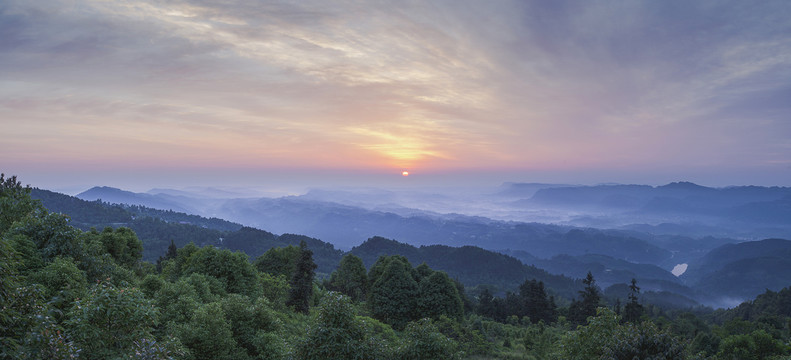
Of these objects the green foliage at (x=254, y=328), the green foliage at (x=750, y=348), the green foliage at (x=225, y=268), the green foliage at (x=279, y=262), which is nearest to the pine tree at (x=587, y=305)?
the green foliage at (x=750, y=348)

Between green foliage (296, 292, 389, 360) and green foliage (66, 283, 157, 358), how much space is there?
580cm

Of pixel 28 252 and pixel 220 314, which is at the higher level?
pixel 28 252

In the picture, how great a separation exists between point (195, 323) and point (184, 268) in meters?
18.9

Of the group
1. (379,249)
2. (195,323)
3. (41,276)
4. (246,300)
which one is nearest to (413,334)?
(195,323)

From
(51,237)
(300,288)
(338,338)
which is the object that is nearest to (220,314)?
(338,338)

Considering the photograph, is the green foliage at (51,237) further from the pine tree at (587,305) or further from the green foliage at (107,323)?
the pine tree at (587,305)

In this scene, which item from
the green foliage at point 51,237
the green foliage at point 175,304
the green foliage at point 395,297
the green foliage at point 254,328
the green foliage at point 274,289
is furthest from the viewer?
the green foliage at point 395,297

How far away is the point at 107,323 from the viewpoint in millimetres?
10039

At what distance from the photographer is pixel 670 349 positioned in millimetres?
12250

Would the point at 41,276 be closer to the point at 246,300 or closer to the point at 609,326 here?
the point at 246,300

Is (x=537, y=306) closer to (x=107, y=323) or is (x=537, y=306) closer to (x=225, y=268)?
(x=225, y=268)

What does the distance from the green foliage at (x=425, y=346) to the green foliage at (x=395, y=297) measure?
89.4 feet

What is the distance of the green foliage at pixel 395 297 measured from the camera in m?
41.1

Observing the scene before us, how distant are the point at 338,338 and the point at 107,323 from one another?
757cm
